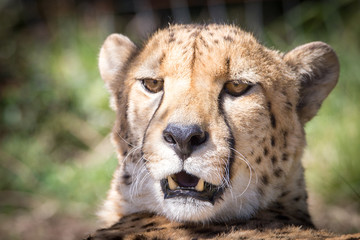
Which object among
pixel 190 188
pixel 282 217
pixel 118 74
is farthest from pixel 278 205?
pixel 118 74

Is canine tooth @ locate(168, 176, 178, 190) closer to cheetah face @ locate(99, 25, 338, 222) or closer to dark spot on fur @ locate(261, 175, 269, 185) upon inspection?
cheetah face @ locate(99, 25, 338, 222)

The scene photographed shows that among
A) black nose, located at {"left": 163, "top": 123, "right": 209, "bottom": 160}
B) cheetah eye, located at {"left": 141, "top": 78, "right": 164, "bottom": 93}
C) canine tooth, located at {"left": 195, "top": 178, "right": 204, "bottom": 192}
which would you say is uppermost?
cheetah eye, located at {"left": 141, "top": 78, "right": 164, "bottom": 93}

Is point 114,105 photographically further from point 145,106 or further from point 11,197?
point 11,197

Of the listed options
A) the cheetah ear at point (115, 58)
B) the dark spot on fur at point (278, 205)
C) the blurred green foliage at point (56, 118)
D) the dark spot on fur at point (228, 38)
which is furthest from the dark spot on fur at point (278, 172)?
the blurred green foliage at point (56, 118)

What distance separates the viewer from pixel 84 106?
4.34 m

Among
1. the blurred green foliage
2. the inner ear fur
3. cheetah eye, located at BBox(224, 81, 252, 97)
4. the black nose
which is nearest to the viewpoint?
the black nose

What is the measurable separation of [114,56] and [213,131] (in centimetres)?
80

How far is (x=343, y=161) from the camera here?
140 inches

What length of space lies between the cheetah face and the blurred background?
1.48ft

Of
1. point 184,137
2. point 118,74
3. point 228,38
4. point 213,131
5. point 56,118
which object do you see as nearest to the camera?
point 184,137

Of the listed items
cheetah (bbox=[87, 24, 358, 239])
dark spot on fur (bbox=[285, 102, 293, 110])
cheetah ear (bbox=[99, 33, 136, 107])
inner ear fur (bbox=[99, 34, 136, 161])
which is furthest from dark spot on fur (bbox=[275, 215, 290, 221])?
cheetah ear (bbox=[99, 33, 136, 107])

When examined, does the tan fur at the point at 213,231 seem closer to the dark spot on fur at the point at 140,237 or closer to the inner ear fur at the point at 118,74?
the dark spot on fur at the point at 140,237

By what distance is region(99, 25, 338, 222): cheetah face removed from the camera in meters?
1.81

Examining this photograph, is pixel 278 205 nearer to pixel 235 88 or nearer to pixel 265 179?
pixel 265 179
